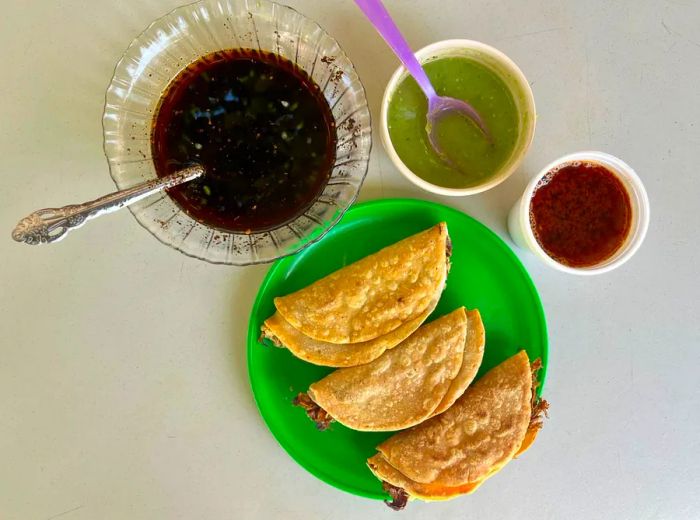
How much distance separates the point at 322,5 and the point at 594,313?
3.46ft

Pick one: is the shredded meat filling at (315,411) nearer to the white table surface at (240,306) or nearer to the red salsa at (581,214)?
the white table surface at (240,306)

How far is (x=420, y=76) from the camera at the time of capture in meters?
1.32

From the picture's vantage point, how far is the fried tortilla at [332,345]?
1416 mm

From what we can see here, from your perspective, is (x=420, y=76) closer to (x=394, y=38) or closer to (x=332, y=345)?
(x=394, y=38)

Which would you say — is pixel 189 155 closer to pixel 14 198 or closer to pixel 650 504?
pixel 14 198

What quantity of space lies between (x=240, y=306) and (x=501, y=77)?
849mm

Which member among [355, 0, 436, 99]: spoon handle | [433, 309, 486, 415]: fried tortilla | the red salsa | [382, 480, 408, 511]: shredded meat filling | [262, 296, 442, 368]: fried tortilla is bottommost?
[382, 480, 408, 511]: shredded meat filling

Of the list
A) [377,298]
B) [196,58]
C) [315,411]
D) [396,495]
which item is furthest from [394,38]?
[396,495]

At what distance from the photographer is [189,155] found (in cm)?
124

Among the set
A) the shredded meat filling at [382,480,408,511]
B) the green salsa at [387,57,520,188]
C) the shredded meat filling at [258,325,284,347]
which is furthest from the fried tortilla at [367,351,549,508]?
the green salsa at [387,57,520,188]

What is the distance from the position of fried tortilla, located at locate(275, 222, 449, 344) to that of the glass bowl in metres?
0.18

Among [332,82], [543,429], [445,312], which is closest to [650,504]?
[543,429]

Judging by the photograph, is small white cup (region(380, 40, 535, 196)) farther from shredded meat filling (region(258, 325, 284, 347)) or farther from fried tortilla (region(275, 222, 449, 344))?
shredded meat filling (region(258, 325, 284, 347))

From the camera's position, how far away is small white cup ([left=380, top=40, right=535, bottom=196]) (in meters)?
1.35
